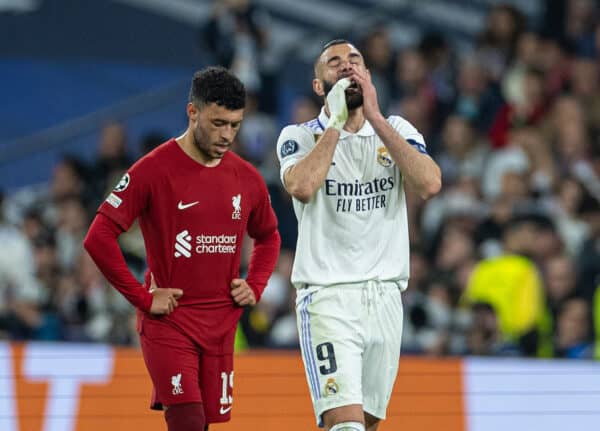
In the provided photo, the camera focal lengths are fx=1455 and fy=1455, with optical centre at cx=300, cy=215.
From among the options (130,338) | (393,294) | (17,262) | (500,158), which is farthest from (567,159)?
(393,294)

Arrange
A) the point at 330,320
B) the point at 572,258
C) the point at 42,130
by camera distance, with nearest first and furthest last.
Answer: the point at 330,320, the point at 572,258, the point at 42,130

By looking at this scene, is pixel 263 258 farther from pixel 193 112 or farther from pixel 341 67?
pixel 341 67

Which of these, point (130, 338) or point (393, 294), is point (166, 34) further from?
point (393, 294)

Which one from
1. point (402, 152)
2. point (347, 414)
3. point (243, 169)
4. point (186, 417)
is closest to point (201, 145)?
point (243, 169)

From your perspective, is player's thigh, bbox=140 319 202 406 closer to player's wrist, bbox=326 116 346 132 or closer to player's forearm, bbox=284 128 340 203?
player's forearm, bbox=284 128 340 203

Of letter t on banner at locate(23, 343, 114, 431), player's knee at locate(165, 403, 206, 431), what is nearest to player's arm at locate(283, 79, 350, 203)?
player's knee at locate(165, 403, 206, 431)

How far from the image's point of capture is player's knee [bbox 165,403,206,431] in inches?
289

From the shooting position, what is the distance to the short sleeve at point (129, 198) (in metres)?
7.36

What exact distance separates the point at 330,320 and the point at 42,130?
32.8 ft

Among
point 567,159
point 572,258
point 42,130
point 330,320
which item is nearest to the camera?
point 330,320

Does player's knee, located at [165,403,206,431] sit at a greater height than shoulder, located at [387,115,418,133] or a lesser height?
lesser

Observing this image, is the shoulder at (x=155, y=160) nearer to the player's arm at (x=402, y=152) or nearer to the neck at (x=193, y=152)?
the neck at (x=193, y=152)

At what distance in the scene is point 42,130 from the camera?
16.7 metres

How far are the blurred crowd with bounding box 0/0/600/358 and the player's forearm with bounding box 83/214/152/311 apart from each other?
4.27m
